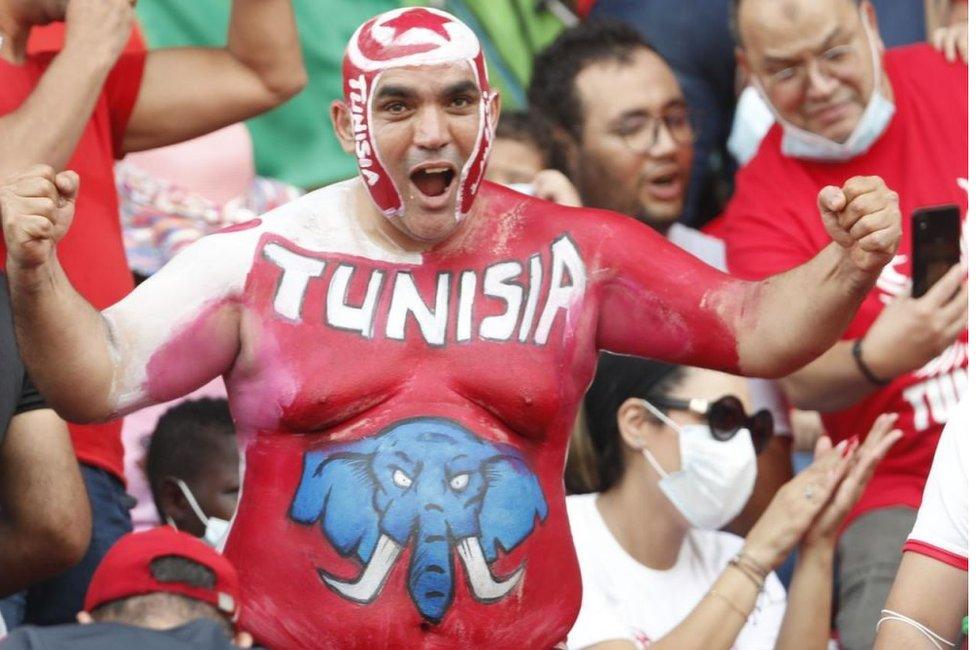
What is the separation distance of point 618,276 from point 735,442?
1.24 metres

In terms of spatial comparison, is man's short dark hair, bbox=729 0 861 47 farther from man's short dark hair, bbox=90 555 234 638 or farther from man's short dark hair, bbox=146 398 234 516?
man's short dark hair, bbox=90 555 234 638

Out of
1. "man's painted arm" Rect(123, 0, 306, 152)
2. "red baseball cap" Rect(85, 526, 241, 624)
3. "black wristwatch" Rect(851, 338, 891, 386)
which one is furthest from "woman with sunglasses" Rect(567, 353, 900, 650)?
"red baseball cap" Rect(85, 526, 241, 624)

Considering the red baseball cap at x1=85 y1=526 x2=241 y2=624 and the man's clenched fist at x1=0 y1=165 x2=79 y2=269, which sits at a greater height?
the man's clenched fist at x1=0 y1=165 x2=79 y2=269

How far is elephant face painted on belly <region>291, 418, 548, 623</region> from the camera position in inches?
163

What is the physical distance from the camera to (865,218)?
3979mm

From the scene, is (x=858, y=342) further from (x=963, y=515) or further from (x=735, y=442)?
(x=963, y=515)

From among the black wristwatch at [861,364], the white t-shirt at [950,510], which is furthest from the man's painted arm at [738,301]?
the black wristwatch at [861,364]

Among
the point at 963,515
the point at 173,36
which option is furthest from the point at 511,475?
the point at 173,36

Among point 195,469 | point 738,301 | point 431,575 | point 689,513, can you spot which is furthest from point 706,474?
point 431,575

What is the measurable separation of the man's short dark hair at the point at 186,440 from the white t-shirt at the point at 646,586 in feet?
3.17

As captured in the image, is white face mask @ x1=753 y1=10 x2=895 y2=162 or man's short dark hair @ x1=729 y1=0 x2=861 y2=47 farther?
man's short dark hair @ x1=729 y1=0 x2=861 y2=47

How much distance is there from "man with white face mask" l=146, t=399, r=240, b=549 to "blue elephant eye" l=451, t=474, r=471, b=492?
1490mm

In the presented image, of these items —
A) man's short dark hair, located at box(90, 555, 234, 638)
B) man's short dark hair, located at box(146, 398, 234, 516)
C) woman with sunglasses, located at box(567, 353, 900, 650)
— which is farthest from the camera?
man's short dark hair, located at box(146, 398, 234, 516)

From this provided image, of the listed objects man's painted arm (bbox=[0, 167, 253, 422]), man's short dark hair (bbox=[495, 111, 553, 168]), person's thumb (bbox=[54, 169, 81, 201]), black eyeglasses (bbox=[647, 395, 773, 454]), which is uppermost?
man's short dark hair (bbox=[495, 111, 553, 168])
